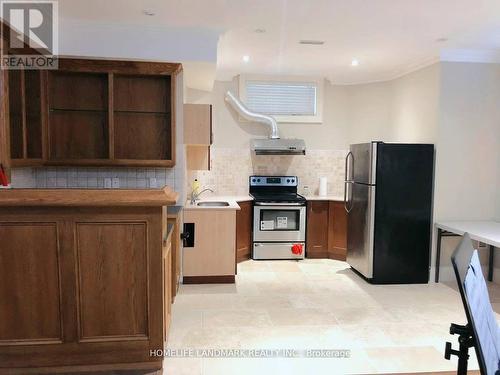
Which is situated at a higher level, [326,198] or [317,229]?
[326,198]

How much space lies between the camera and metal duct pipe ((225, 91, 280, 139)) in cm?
521

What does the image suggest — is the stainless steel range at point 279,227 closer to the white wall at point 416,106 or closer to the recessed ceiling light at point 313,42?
the white wall at point 416,106

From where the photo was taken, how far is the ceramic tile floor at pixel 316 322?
2.50m

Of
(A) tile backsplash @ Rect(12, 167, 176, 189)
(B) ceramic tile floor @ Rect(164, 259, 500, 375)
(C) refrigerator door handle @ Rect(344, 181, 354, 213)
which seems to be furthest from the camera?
(C) refrigerator door handle @ Rect(344, 181, 354, 213)

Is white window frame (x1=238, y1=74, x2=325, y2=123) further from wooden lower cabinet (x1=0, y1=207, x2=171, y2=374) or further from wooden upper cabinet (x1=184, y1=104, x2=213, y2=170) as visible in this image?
wooden lower cabinet (x1=0, y1=207, x2=171, y2=374)

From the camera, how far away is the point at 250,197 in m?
5.20

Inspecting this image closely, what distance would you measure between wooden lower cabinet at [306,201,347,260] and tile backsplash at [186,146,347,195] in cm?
59

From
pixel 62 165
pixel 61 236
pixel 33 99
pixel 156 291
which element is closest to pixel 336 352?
pixel 156 291

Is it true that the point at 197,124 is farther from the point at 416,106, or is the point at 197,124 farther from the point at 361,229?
the point at 416,106

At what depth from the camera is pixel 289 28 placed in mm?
3350

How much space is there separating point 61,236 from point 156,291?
24.0 inches

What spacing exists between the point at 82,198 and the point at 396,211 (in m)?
3.28

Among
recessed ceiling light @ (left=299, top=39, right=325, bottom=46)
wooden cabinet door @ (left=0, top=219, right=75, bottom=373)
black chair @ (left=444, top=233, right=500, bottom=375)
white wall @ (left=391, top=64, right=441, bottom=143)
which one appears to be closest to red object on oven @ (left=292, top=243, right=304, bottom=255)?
white wall @ (left=391, top=64, right=441, bottom=143)

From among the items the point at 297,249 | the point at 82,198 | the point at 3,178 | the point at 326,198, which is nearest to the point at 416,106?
the point at 326,198
